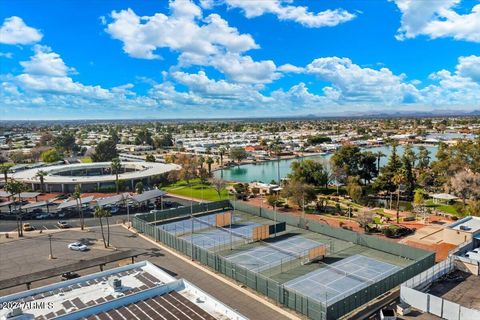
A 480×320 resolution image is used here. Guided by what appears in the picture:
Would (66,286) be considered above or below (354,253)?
above

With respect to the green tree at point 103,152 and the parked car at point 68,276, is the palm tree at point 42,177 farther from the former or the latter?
the parked car at point 68,276

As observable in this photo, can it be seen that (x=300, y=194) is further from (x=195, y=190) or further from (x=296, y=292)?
(x=296, y=292)

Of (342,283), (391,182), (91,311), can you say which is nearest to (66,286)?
(91,311)

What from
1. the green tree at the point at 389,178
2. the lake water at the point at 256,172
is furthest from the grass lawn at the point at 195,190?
the green tree at the point at 389,178

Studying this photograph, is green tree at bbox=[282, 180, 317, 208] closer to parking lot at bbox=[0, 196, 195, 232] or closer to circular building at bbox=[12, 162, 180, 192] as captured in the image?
parking lot at bbox=[0, 196, 195, 232]

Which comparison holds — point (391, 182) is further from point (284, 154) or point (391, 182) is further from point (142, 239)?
point (284, 154)

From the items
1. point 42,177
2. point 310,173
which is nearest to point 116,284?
point 310,173

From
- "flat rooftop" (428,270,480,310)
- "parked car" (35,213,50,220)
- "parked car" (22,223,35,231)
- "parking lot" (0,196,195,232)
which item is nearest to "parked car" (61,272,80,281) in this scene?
"parking lot" (0,196,195,232)
